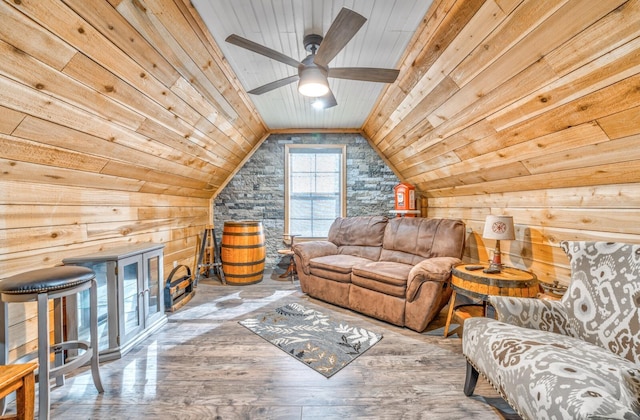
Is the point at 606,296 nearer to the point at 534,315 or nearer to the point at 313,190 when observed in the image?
the point at 534,315

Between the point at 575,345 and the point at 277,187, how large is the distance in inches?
153

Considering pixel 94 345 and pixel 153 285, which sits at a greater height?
pixel 153 285

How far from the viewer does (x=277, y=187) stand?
4590mm

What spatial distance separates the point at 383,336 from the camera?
7.94 ft

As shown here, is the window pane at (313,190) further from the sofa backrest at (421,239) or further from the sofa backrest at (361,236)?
the sofa backrest at (421,239)

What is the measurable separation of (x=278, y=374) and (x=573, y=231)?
91.3 inches

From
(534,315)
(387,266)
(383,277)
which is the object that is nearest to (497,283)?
(534,315)

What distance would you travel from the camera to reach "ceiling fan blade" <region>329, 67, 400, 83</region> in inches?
76.6

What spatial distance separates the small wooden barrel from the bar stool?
2057 mm

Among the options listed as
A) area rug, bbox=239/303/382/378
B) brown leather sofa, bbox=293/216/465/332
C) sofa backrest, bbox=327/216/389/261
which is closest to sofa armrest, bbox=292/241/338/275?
brown leather sofa, bbox=293/216/465/332

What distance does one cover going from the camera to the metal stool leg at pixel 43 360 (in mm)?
1361

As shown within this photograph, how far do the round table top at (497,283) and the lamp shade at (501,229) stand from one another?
27 cm

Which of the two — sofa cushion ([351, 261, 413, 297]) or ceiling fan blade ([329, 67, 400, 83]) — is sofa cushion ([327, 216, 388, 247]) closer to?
sofa cushion ([351, 261, 413, 297])

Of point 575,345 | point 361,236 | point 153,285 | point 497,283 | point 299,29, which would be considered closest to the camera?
point 575,345
